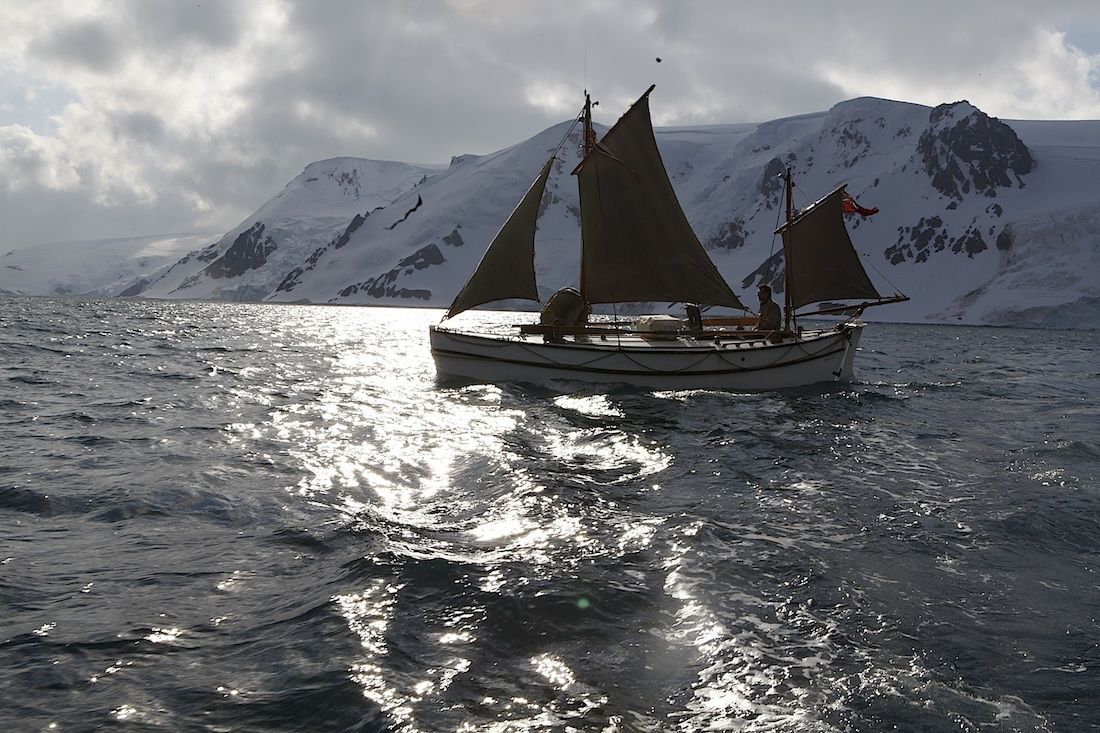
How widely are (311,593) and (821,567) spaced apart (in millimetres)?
6063

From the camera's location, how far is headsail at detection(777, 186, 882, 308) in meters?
32.9

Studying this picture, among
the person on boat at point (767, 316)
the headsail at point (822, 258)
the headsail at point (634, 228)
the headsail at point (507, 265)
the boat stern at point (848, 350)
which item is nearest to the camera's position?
the headsail at point (507, 265)

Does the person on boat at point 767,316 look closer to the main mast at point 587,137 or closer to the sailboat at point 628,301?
the sailboat at point 628,301

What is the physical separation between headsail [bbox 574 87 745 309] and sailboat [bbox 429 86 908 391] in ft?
0.14

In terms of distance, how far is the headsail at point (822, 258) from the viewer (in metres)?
32.9

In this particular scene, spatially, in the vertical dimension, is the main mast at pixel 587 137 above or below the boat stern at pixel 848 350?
above

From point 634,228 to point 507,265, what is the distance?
5.60 m

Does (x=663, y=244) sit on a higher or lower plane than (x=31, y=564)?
higher

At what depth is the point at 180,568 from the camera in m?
8.46

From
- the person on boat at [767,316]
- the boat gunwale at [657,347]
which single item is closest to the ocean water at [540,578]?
the boat gunwale at [657,347]

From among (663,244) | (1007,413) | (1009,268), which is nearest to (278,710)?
(1007,413)

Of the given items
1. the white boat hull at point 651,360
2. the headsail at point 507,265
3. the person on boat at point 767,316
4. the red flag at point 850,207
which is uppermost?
the red flag at point 850,207

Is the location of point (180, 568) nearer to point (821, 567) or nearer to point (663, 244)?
point (821, 567)

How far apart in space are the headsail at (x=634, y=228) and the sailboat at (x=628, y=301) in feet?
0.14
